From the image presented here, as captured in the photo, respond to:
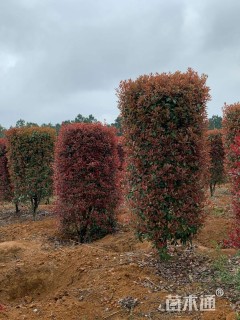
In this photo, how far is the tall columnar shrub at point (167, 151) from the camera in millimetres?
6723

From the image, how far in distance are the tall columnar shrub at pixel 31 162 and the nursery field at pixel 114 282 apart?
4883mm

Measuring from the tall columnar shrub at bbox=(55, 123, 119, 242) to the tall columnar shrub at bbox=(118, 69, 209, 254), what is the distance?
3180mm

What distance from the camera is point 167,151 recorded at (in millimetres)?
6715

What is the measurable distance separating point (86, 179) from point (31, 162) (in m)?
4.54

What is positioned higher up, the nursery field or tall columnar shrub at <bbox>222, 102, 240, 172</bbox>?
tall columnar shrub at <bbox>222, 102, 240, 172</bbox>

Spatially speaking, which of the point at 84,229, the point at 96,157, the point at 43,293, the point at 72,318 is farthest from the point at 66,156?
the point at 72,318

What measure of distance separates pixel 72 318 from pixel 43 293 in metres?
1.74

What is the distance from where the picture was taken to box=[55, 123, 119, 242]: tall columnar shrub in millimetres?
10148

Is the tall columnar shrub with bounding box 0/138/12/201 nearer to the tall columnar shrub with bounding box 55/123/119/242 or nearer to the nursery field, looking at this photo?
the tall columnar shrub with bounding box 55/123/119/242

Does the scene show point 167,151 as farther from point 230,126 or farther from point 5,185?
point 5,185
